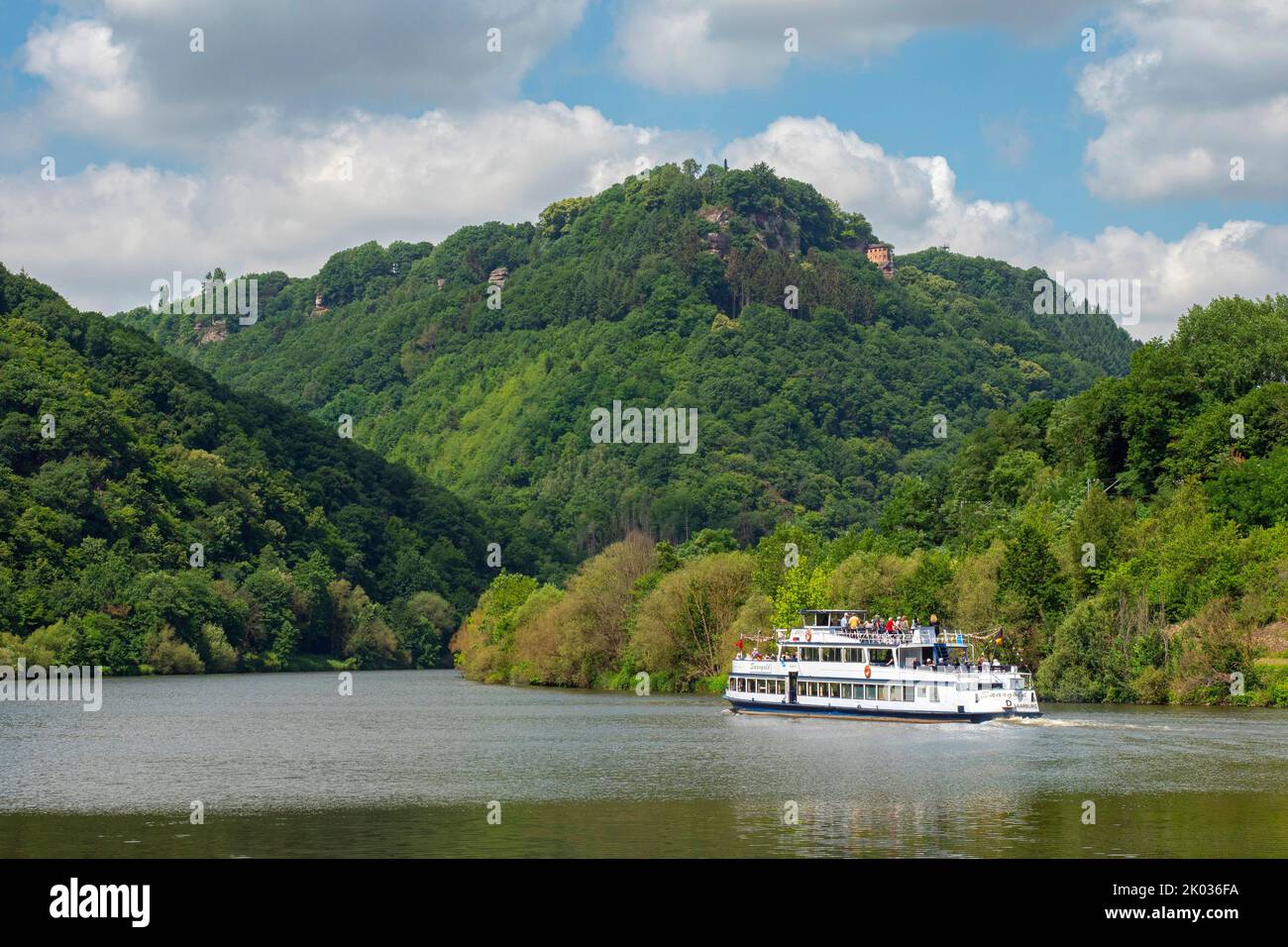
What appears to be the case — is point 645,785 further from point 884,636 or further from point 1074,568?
point 1074,568

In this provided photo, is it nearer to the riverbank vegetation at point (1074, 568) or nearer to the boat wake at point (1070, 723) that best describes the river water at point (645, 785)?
the boat wake at point (1070, 723)

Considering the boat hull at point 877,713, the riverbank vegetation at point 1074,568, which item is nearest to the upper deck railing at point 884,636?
the boat hull at point 877,713

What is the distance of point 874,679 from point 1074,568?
27.6 meters

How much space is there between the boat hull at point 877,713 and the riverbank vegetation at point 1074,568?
11604 mm

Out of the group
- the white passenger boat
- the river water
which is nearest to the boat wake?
the river water

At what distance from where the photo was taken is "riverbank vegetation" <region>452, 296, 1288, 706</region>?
105562 millimetres

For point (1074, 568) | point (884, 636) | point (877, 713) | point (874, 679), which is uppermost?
point (1074, 568)

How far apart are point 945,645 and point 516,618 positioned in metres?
69.9

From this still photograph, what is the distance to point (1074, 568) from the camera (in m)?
120

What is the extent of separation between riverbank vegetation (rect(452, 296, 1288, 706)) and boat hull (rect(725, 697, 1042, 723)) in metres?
11.6

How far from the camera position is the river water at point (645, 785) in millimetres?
49656

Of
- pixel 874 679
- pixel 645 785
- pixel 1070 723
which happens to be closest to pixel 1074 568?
pixel 874 679

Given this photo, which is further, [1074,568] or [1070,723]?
[1074,568]

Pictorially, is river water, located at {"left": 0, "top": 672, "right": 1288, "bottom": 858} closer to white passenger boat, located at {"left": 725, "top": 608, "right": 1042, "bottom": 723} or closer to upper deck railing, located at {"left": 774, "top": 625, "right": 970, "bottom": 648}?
white passenger boat, located at {"left": 725, "top": 608, "right": 1042, "bottom": 723}
